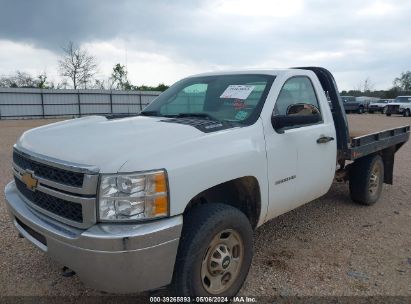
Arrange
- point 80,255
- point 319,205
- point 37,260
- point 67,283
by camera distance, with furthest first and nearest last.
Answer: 1. point 319,205
2. point 37,260
3. point 67,283
4. point 80,255

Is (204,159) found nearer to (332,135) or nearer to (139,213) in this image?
(139,213)

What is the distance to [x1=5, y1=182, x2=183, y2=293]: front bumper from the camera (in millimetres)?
2207

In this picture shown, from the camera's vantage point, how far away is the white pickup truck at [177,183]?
2.28 metres

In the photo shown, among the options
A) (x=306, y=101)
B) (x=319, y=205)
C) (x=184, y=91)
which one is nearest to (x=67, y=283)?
(x=184, y=91)

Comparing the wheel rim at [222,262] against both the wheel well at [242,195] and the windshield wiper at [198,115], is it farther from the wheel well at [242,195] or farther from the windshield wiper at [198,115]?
the windshield wiper at [198,115]

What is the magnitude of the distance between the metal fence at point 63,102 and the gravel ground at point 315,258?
78.1ft

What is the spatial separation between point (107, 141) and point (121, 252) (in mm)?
792

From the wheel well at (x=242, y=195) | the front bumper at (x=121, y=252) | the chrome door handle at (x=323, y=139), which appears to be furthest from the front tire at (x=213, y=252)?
the chrome door handle at (x=323, y=139)

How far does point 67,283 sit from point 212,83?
2.39m

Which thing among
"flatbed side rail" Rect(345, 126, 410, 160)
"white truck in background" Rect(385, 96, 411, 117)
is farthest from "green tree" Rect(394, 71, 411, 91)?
"flatbed side rail" Rect(345, 126, 410, 160)

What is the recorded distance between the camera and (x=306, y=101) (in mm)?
4039

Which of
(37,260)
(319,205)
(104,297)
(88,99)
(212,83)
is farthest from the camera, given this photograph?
(88,99)

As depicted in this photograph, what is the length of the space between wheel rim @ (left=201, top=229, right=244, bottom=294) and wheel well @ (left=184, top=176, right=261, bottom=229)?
1.15 ft

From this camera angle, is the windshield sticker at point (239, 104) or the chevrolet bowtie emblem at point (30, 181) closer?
the chevrolet bowtie emblem at point (30, 181)
